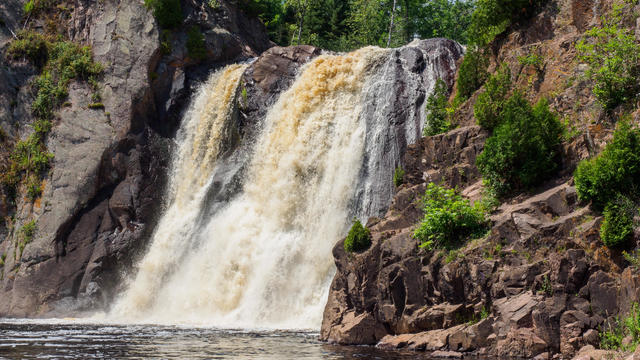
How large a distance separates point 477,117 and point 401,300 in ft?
23.1

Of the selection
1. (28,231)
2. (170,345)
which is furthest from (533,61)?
(28,231)

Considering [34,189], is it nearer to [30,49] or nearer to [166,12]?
[30,49]

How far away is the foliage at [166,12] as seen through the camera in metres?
39.2

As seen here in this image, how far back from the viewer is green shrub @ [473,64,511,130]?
21.4m

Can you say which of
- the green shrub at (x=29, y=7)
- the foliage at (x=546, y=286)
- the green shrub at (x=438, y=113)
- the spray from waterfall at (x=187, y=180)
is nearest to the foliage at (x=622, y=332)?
the foliage at (x=546, y=286)

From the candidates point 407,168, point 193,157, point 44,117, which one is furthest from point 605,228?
point 44,117

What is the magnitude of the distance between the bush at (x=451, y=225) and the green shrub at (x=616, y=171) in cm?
348

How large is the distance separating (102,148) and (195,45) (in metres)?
8.71

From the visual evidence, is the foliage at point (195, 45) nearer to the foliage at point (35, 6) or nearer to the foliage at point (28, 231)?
the foliage at point (35, 6)

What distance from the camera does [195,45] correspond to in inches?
1548

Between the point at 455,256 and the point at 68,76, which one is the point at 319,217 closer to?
the point at 455,256

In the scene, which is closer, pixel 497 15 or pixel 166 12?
pixel 497 15

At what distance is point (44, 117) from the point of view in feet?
125

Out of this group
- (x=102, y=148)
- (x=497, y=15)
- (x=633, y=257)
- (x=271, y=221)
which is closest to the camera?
(x=633, y=257)
